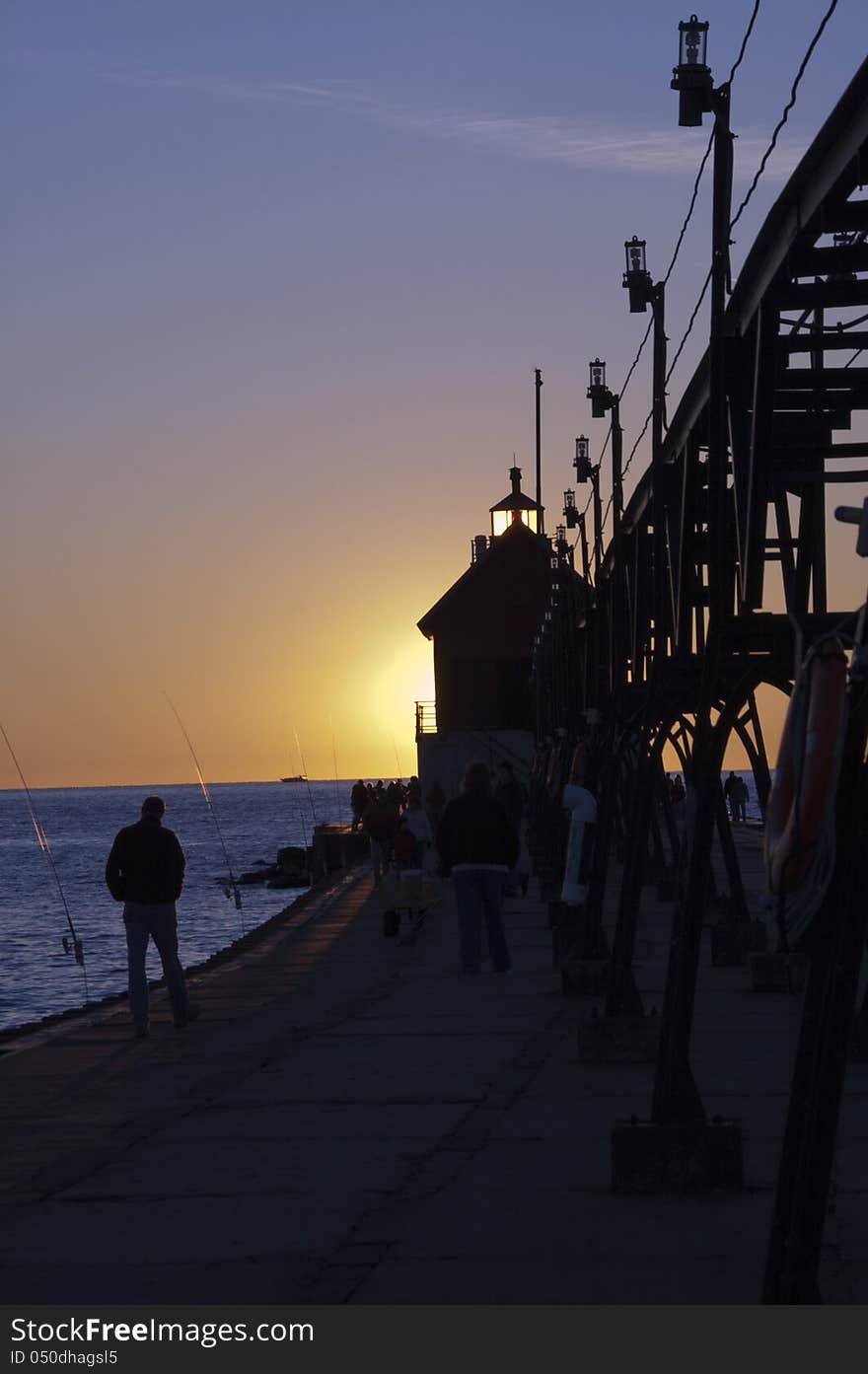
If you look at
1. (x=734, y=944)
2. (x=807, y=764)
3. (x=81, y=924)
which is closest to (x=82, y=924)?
(x=81, y=924)

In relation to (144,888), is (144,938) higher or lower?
Result: lower

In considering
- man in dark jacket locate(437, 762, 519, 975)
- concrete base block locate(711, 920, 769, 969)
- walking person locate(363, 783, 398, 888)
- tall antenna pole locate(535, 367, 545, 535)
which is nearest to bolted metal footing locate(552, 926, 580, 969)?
man in dark jacket locate(437, 762, 519, 975)

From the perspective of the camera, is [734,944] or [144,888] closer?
[144,888]

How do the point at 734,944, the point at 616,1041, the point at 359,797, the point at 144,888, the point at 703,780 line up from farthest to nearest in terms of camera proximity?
the point at 359,797 → the point at 734,944 → the point at 144,888 → the point at 616,1041 → the point at 703,780

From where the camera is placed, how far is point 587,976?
16516 millimetres

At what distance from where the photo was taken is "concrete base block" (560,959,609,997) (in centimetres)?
1648

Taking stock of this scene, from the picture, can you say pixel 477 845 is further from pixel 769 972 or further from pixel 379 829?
pixel 379 829

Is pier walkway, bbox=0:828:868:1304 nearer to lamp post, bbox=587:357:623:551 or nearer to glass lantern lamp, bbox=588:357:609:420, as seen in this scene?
lamp post, bbox=587:357:623:551

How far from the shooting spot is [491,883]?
58.9 ft

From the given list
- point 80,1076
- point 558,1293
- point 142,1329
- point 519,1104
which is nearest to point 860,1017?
point 519,1104

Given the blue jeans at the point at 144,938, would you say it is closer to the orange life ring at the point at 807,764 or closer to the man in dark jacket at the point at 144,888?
the man in dark jacket at the point at 144,888

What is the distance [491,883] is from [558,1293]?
432 inches

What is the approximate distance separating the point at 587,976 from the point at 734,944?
381 cm

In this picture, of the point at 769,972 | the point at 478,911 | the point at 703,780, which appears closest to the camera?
the point at 703,780
